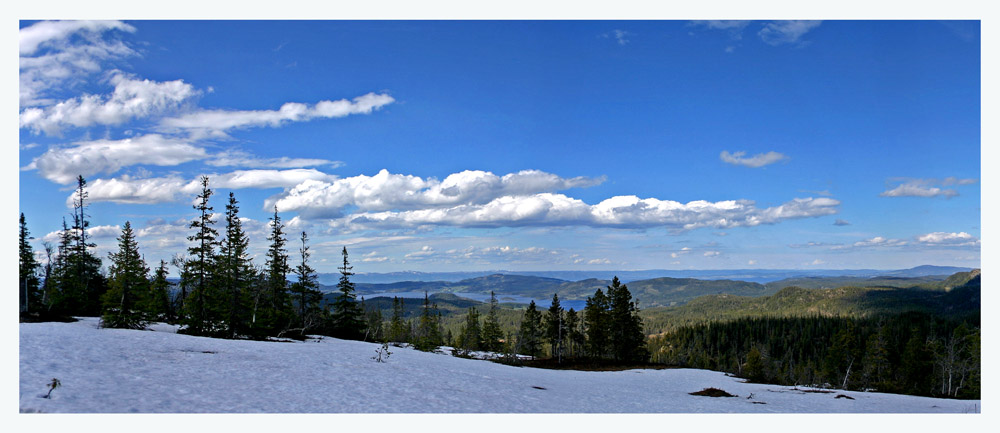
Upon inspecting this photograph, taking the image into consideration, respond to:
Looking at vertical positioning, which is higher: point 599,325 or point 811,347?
point 599,325

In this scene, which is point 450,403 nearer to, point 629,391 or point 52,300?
point 629,391

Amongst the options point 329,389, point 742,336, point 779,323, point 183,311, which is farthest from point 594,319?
point 779,323

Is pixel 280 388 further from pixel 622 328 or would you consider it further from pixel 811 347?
pixel 811 347

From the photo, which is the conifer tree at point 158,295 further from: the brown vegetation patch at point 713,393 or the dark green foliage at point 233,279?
the brown vegetation patch at point 713,393

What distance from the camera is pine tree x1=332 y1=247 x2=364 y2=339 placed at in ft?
158

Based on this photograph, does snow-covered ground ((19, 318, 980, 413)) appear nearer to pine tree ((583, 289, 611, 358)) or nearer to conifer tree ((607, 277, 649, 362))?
conifer tree ((607, 277, 649, 362))

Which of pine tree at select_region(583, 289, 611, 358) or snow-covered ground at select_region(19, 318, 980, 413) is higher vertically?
snow-covered ground at select_region(19, 318, 980, 413)

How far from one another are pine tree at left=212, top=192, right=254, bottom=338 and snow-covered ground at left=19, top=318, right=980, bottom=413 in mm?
7589

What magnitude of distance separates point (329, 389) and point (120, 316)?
69.2 ft

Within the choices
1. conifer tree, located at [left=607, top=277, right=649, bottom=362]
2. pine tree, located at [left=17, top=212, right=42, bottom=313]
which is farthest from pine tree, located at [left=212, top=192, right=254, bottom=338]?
conifer tree, located at [left=607, top=277, right=649, bottom=362]

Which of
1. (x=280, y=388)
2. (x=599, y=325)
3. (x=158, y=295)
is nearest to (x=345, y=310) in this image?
(x=158, y=295)

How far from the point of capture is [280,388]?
51.2 ft

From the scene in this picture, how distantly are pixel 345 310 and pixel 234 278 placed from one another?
17069 mm

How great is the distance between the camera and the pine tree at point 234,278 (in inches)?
1297
